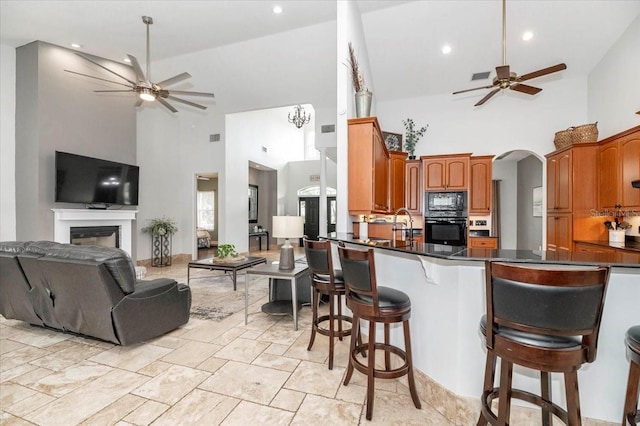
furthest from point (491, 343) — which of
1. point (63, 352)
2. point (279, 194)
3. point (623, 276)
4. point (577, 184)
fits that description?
point (279, 194)

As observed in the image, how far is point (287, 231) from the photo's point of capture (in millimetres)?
3385

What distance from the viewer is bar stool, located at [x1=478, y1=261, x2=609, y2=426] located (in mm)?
1165

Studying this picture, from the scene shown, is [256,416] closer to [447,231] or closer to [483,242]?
[447,231]

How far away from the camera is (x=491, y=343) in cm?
Answer: 137

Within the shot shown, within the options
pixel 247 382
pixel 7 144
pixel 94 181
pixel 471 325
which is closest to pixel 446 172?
pixel 471 325

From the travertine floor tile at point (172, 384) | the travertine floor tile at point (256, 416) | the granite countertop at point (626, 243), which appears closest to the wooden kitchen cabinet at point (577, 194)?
the granite countertop at point (626, 243)

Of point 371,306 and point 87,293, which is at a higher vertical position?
point 371,306

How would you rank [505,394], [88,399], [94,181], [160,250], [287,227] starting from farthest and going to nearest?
[160,250] < [94,181] < [287,227] < [88,399] < [505,394]

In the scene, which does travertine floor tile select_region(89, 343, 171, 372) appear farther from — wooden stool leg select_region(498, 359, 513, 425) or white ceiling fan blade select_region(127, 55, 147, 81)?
white ceiling fan blade select_region(127, 55, 147, 81)

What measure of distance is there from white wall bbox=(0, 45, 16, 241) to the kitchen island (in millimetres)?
6122

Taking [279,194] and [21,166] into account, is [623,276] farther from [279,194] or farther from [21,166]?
[279,194]

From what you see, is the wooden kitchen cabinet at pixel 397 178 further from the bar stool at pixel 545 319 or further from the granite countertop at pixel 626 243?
the bar stool at pixel 545 319

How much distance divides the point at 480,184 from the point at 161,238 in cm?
731

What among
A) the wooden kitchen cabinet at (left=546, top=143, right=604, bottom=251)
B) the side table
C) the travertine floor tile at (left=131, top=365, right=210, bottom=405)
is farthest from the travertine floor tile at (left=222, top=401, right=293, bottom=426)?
the wooden kitchen cabinet at (left=546, top=143, right=604, bottom=251)
